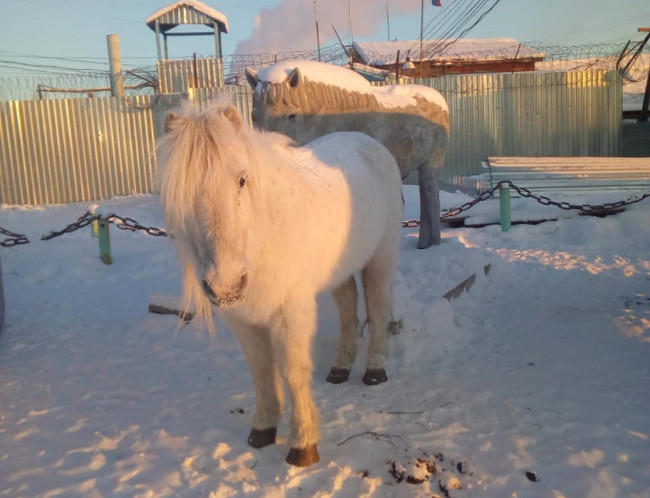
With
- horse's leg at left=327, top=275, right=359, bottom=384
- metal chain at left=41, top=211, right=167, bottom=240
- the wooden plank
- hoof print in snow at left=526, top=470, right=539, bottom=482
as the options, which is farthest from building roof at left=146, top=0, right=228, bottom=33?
hoof print in snow at left=526, top=470, right=539, bottom=482

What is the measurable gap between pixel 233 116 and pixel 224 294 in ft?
2.70

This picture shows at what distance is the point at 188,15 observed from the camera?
15.2m

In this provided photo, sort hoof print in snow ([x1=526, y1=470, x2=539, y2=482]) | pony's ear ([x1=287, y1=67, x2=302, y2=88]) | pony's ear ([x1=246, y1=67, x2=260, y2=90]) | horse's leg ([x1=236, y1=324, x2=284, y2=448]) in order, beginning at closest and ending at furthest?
hoof print in snow ([x1=526, y1=470, x2=539, y2=482]) < horse's leg ([x1=236, y1=324, x2=284, y2=448]) < pony's ear ([x1=287, y1=67, x2=302, y2=88]) < pony's ear ([x1=246, y1=67, x2=260, y2=90])

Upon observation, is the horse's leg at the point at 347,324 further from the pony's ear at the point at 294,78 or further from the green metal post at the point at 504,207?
the green metal post at the point at 504,207

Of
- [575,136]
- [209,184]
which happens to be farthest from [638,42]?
[209,184]

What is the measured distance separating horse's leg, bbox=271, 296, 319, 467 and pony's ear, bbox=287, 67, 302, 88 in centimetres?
342

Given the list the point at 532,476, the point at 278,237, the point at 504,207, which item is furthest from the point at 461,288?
the point at 504,207

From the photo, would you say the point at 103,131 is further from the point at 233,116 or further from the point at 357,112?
the point at 233,116

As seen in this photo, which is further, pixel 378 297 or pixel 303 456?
pixel 378 297

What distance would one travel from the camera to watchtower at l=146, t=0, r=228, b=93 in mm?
14484

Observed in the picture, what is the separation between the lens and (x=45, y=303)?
651 cm

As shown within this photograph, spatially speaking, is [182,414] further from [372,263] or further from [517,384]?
[517,384]

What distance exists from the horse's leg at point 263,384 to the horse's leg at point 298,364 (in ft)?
0.74

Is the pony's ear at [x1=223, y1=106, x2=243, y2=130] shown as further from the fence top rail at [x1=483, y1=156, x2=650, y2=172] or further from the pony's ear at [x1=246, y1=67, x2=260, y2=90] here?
the fence top rail at [x1=483, y1=156, x2=650, y2=172]
